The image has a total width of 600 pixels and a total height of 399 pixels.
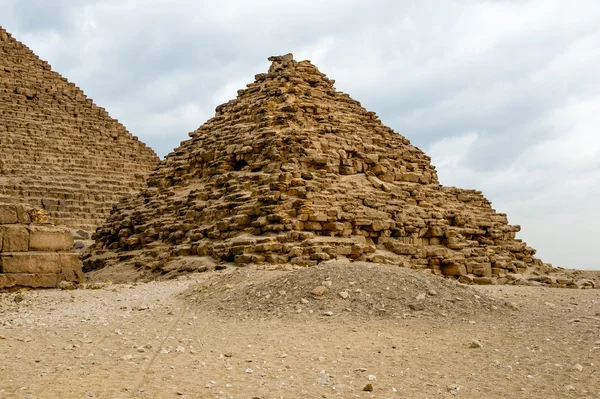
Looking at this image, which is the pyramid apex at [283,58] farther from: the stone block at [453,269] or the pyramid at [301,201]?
the stone block at [453,269]

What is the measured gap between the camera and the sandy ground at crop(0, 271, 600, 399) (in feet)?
17.3

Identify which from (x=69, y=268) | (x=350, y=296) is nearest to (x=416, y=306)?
(x=350, y=296)

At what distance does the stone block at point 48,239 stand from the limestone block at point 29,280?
529mm

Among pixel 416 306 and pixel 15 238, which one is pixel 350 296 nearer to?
pixel 416 306

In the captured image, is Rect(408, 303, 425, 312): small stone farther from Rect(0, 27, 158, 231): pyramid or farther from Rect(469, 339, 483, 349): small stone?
Rect(0, 27, 158, 231): pyramid

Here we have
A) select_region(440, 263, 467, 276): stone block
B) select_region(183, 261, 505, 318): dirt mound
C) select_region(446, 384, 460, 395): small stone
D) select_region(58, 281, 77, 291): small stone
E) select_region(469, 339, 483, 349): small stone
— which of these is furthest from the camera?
select_region(440, 263, 467, 276): stone block

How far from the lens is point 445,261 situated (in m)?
16.0

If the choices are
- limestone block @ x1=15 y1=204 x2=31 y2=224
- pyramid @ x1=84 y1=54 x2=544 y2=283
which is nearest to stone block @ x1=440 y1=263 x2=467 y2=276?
pyramid @ x1=84 y1=54 x2=544 y2=283

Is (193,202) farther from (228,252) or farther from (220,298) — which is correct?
(220,298)

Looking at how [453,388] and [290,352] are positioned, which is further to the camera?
[290,352]

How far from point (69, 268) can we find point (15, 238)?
1.14m

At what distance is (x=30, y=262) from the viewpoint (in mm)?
11414

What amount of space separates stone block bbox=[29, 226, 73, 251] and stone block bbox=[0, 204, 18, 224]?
0.36 metres

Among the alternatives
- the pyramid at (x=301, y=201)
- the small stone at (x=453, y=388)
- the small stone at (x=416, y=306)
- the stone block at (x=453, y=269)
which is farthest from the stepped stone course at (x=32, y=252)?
the stone block at (x=453, y=269)
